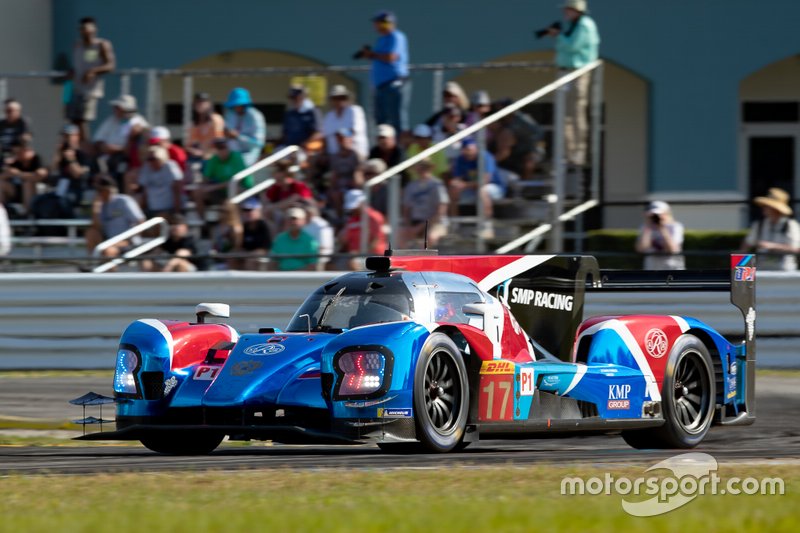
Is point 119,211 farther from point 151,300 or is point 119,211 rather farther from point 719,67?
point 719,67

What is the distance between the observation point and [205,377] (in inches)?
321

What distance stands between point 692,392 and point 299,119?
23.8 feet

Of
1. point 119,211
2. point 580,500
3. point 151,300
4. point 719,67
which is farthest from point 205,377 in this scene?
point 719,67

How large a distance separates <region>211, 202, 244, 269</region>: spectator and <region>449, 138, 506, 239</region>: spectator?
7.28 ft

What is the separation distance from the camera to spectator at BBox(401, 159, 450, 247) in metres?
13.4

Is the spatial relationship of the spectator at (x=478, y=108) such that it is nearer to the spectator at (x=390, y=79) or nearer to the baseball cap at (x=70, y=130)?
the spectator at (x=390, y=79)

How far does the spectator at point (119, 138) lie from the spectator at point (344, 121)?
209 cm

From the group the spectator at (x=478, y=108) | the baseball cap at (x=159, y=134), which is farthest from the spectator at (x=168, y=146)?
the spectator at (x=478, y=108)

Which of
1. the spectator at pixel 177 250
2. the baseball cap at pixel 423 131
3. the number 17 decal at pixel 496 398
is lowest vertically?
the number 17 decal at pixel 496 398

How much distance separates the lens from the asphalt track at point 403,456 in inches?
300

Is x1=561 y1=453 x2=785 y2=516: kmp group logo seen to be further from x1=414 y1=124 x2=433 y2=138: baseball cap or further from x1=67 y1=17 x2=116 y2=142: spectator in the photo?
x1=67 y1=17 x2=116 y2=142: spectator

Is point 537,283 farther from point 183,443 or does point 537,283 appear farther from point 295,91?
point 295,91

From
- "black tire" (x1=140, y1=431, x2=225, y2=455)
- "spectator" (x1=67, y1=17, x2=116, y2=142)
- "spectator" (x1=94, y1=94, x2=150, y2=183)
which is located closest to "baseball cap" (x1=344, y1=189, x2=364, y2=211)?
"spectator" (x1=94, y1=94, x2=150, y2=183)

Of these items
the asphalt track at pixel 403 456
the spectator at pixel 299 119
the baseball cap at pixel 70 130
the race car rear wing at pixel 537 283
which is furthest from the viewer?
the baseball cap at pixel 70 130
